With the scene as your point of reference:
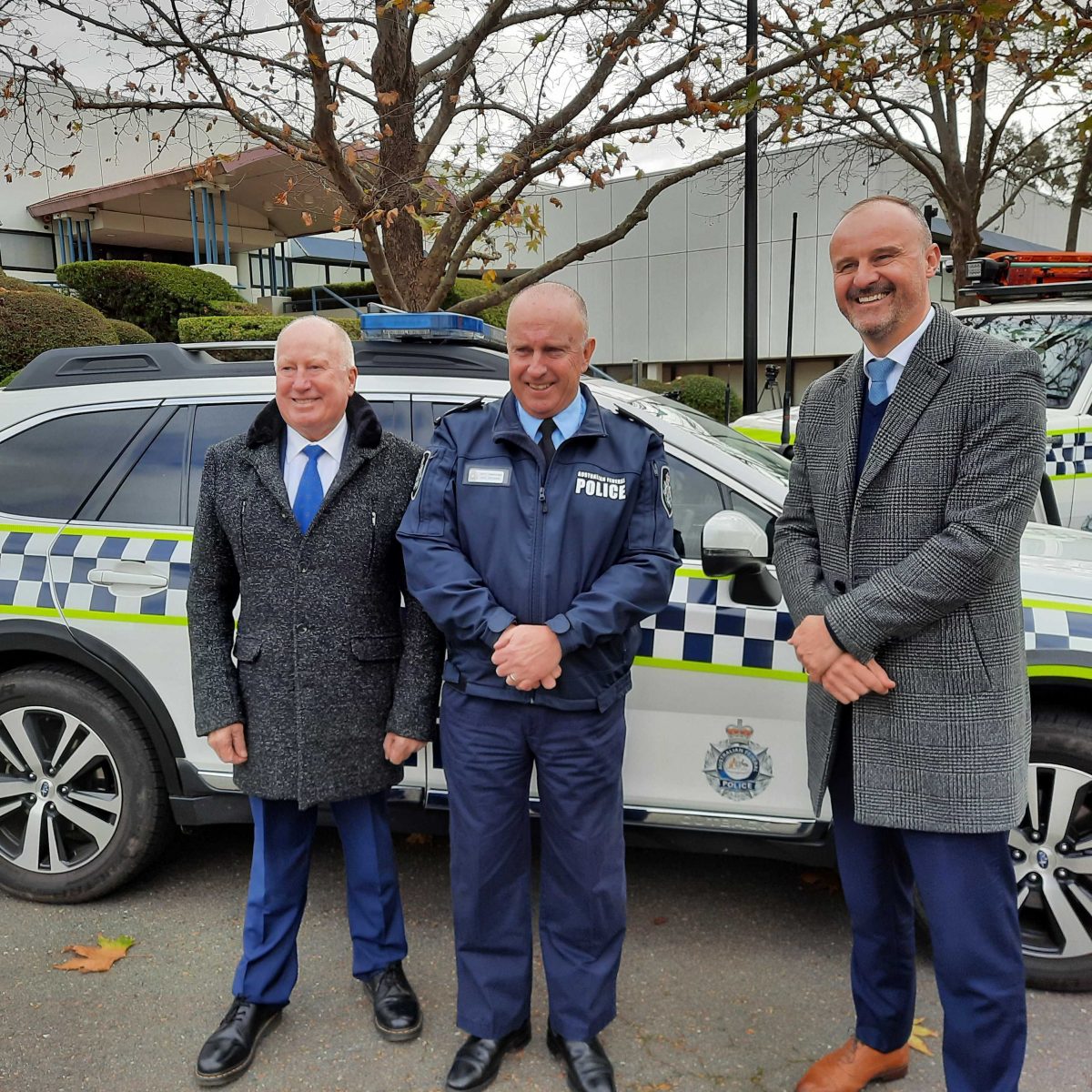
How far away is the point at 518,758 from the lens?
7.88 feet

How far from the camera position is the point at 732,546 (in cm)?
271

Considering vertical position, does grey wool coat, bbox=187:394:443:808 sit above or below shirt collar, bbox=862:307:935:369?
below

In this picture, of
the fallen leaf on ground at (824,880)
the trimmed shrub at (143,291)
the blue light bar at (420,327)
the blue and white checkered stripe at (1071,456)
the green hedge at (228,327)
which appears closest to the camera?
the blue light bar at (420,327)

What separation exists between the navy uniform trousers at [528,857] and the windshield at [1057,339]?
424 cm

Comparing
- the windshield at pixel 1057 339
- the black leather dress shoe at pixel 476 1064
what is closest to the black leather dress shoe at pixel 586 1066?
the black leather dress shoe at pixel 476 1064

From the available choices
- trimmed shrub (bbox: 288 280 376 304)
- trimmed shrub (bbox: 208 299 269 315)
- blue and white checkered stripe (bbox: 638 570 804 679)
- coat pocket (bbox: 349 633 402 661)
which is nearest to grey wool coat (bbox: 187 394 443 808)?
coat pocket (bbox: 349 633 402 661)

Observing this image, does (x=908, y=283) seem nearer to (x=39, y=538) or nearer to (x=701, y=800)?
(x=701, y=800)

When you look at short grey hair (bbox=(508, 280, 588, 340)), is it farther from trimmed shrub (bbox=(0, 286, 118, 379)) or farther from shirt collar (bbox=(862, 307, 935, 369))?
trimmed shrub (bbox=(0, 286, 118, 379))

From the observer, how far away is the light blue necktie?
213cm

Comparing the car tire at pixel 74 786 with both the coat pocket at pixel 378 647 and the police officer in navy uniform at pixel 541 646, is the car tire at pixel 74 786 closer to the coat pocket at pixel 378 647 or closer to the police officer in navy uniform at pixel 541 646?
the coat pocket at pixel 378 647

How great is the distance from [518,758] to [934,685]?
3.13ft

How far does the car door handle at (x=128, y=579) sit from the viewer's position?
3.13 metres

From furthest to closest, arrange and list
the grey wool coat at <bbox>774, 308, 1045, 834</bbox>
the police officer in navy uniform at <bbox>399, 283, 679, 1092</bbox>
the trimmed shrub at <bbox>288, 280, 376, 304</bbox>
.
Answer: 1. the trimmed shrub at <bbox>288, 280, 376, 304</bbox>
2. the police officer in navy uniform at <bbox>399, 283, 679, 1092</bbox>
3. the grey wool coat at <bbox>774, 308, 1045, 834</bbox>

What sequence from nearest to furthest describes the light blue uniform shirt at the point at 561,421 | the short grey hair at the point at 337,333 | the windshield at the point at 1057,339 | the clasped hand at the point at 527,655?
1. the clasped hand at the point at 527,655
2. the light blue uniform shirt at the point at 561,421
3. the short grey hair at the point at 337,333
4. the windshield at the point at 1057,339
